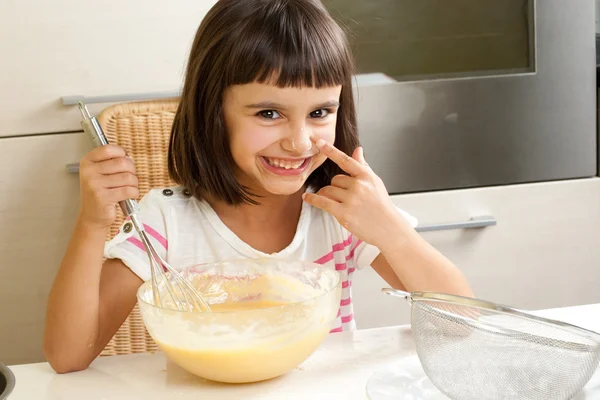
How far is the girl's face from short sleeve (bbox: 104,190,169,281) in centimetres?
17

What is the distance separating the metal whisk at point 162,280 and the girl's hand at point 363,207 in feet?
0.71

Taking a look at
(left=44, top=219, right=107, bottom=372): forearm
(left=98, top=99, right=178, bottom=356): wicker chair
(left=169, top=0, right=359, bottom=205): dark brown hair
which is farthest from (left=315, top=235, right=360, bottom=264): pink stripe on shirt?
(left=98, top=99, right=178, bottom=356): wicker chair

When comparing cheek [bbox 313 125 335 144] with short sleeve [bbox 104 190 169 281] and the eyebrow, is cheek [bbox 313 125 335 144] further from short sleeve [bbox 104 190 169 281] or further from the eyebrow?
short sleeve [bbox 104 190 169 281]

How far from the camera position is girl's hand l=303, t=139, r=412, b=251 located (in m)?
1.06

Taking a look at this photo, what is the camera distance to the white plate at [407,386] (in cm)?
73

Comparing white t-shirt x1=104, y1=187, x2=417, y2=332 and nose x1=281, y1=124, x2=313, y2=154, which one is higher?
nose x1=281, y1=124, x2=313, y2=154

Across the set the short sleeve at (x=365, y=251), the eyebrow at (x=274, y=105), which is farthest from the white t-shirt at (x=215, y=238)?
the eyebrow at (x=274, y=105)

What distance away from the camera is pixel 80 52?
1.56 m

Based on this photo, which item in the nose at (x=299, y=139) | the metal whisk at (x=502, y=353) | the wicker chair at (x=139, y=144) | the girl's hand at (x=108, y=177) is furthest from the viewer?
the wicker chair at (x=139, y=144)

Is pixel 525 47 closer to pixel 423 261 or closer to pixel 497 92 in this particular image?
pixel 497 92

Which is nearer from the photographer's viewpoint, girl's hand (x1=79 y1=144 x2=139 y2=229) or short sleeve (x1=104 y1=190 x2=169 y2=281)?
girl's hand (x1=79 y1=144 x2=139 y2=229)

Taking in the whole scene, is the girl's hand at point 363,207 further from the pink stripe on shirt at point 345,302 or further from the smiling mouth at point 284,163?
the pink stripe on shirt at point 345,302

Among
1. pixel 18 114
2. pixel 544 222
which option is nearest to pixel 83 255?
pixel 18 114

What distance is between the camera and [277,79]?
102cm
